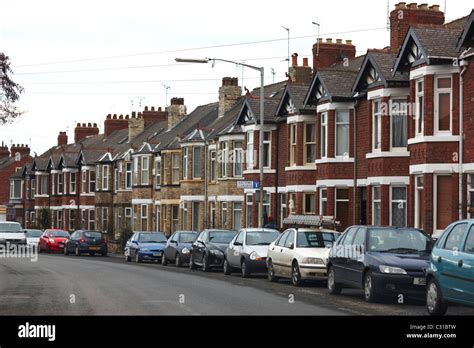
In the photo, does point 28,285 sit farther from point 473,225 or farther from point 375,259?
point 473,225

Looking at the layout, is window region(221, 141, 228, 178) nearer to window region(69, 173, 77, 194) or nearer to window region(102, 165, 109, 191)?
window region(102, 165, 109, 191)

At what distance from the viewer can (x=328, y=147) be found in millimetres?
37531

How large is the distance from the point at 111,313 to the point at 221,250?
1617cm

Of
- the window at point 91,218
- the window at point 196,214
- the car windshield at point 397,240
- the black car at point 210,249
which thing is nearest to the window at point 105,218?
the window at point 91,218

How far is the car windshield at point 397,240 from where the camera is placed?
814 inches

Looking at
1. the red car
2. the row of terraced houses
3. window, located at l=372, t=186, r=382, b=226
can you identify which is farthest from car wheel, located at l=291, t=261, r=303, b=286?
the red car

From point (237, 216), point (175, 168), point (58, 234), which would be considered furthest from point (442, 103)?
point (58, 234)

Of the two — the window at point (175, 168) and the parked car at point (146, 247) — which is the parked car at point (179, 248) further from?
the window at point (175, 168)

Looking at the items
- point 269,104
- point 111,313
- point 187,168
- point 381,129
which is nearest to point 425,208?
point 381,129

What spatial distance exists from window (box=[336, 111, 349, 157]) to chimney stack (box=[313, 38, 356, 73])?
7.03m

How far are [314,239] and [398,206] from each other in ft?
25.9

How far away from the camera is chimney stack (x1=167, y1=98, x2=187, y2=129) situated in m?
65.2

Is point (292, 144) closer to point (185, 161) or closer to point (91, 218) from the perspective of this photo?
point (185, 161)

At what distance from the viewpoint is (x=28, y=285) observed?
24.6 m
